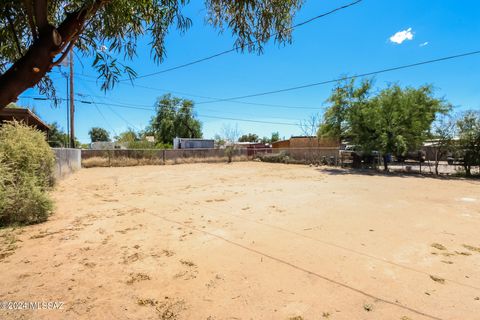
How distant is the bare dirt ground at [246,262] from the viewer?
8.89ft

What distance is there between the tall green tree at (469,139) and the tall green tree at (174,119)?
34.1 meters

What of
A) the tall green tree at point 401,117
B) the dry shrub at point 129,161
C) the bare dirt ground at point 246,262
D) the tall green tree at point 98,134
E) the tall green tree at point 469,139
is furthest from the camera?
the tall green tree at point 98,134

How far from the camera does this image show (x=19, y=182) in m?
5.58

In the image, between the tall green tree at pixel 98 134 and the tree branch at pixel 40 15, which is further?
the tall green tree at pixel 98 134

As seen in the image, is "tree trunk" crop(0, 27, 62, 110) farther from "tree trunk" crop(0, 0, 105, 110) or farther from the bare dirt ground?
the bare dirt ground

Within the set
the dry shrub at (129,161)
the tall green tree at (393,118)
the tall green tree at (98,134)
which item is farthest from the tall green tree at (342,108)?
the tall green tree at (98,134)

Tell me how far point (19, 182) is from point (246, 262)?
4.97 meters

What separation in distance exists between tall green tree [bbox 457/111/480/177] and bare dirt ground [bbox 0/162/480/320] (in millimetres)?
Result: 10642

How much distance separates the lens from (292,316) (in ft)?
8.40

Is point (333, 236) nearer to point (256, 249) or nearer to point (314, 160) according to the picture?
point (256, 249)

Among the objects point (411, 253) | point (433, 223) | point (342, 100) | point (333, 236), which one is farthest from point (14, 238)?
point (342, 100)

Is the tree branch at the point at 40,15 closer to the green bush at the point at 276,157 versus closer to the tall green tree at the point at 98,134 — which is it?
the green bush at the point at 276,157

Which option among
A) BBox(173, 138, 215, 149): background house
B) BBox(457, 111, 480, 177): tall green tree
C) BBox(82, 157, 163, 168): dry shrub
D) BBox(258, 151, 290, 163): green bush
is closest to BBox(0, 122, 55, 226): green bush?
BBox(82, 157, 163, 168): dry shrub

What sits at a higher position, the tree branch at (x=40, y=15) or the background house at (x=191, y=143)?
the background house at (x=191, y=143)
